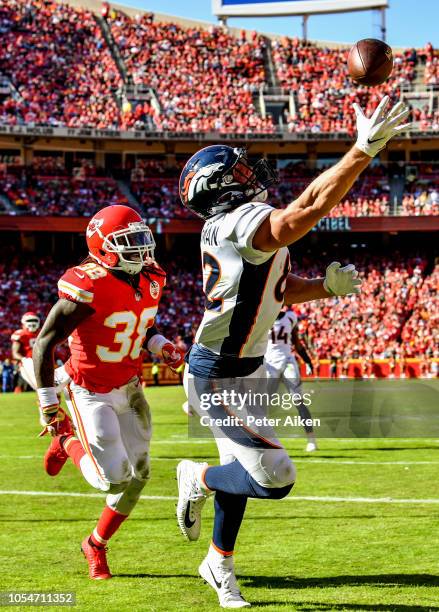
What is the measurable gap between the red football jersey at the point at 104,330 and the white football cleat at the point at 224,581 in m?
1.28

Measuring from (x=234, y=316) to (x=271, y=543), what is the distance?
222cm

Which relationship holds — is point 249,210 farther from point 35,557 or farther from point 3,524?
point 3,524

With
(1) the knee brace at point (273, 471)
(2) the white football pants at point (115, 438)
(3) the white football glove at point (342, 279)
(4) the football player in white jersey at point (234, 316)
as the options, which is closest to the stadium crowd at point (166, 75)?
(2) the white football pants at point (115, 438)

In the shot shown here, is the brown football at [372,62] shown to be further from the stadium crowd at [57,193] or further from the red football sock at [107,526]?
the stadium crowd at [57,193]

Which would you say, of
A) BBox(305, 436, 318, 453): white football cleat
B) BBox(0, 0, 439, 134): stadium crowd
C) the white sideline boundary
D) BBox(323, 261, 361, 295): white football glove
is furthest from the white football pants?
BBox(0, 0, 439, 134): stadium crowd

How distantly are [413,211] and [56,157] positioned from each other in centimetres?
1540

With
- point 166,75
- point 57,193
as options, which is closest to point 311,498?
point 57,193

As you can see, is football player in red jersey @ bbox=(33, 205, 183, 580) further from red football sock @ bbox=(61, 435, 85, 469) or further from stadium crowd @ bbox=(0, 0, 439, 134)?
stadium crowd @ bbox=(0, 0, 439, 134)

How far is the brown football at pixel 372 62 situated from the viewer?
465cm

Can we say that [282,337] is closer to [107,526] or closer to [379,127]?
[107,526]

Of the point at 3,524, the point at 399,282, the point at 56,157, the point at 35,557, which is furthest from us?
the point at 56,157

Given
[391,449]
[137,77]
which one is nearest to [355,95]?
[137,77]

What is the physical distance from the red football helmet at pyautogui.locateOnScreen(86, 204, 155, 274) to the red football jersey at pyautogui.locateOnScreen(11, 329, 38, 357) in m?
8.24

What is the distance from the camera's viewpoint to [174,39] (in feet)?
138
